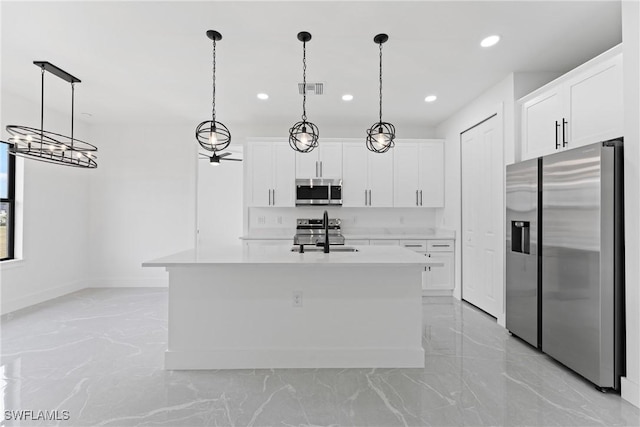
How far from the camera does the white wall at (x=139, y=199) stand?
5.33 metres

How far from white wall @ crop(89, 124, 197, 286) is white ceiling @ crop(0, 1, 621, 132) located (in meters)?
0.99

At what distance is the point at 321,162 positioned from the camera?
5.10 m

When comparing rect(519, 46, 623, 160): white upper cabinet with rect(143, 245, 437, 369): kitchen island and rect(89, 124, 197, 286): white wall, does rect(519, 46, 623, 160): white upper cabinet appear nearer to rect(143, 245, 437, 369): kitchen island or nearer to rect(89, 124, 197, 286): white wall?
rect(143, 245, 437, 369): kitchen island

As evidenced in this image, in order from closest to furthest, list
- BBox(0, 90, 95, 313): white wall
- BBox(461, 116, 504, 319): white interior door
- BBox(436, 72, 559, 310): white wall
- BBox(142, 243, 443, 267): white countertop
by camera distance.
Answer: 1. BBox(142, 243, 443, 267): white countertop
2. BBox(436, 72, 559, 310): white wall
3. BBox(461, 116, 504, 319): white interior door
4. BBox(0, 90, 95, 313): white wall

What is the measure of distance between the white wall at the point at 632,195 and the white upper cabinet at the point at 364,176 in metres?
3.14

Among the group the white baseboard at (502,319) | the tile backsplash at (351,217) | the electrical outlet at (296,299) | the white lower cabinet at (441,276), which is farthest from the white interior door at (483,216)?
the electrical outlet at (296,299)

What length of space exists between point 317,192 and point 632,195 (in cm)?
359

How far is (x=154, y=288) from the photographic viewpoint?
207 inches

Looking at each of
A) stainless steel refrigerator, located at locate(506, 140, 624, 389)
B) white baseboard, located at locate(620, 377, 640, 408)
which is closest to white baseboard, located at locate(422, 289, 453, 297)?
stainless steel refrigerator, located at locate(506, 140, 624, 389)

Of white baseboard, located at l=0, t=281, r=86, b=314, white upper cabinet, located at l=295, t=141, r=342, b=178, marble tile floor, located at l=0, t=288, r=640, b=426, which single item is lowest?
marble tile floor, located at l=0, t=288, r=640, b=426

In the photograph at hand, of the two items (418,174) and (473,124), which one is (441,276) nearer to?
(418,174)

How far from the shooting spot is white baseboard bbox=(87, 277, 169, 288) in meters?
5.30

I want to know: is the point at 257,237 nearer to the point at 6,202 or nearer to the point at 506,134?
the point at 6,202

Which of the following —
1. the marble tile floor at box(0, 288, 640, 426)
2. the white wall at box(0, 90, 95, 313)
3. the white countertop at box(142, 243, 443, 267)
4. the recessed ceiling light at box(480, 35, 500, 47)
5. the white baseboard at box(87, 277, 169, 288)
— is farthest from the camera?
the white baseboard at box(87, 277, 169, 288)
